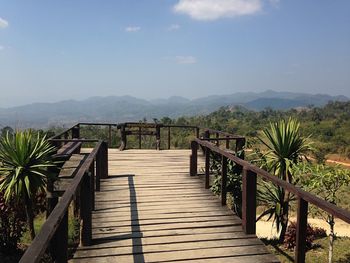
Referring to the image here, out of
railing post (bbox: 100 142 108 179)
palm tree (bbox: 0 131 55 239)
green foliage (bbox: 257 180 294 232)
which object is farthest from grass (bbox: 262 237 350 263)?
palm tree (bbox: 0 131 55 239)

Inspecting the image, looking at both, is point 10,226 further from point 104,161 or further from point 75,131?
point 75,131

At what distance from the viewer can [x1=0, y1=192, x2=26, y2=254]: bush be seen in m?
7.10

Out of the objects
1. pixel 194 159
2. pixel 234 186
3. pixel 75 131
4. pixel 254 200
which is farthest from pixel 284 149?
pixel 75 131

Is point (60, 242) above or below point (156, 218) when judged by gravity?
above

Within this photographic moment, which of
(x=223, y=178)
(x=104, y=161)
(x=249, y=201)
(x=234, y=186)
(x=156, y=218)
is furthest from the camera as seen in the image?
(x=104, y=161)

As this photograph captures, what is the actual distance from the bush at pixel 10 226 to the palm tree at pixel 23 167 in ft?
2.51

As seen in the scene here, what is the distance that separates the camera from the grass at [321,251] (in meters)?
7.17

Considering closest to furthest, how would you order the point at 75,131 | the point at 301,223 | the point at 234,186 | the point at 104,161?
the point at 301,223, the point at 234,186, the point at 104,161, the point at 75,131

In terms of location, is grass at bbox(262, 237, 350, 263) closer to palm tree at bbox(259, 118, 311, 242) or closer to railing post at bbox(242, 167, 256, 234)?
palm tree at bbox(259, 118, 311, 242)

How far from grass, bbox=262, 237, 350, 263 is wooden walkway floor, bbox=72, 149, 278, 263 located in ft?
6.48

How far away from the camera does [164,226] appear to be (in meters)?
4.85

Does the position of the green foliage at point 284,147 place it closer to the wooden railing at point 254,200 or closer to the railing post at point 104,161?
the wooden railing at point 254,200

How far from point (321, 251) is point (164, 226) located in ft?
15.0

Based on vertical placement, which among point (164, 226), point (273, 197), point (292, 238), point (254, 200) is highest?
point (254, 200)
